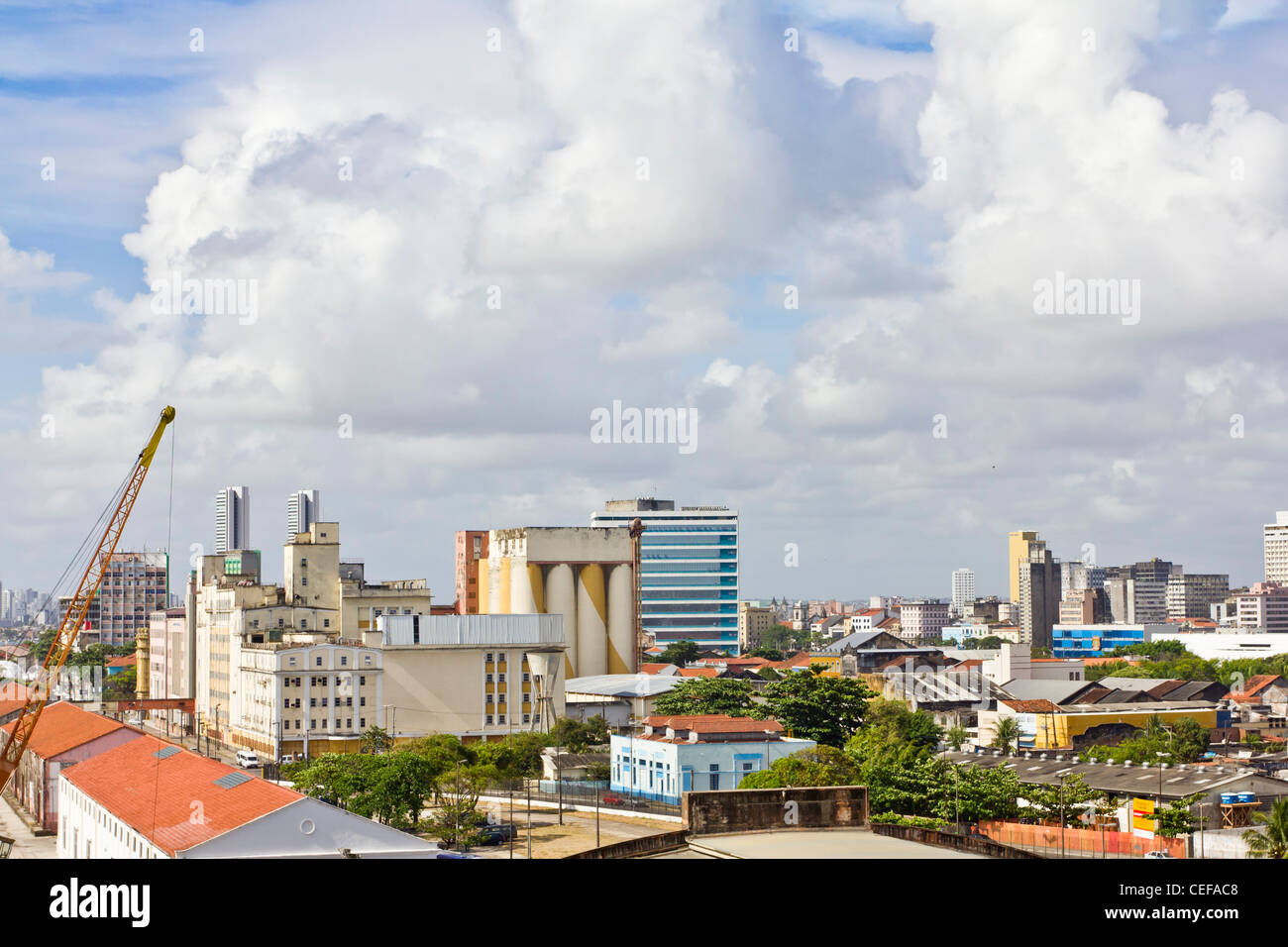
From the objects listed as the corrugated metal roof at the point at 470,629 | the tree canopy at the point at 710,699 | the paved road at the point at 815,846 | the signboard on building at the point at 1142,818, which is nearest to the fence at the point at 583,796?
the corrugated metal roof at the point at 470,629

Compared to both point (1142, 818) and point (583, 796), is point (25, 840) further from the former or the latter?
point (1142, 818)

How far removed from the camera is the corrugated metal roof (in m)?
89.9

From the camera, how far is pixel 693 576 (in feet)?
612

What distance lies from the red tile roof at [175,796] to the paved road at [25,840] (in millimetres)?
7845

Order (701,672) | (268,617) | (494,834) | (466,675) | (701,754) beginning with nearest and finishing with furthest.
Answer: (494,834) → (701,754) → (466,675) → (268,617) → (701,672)

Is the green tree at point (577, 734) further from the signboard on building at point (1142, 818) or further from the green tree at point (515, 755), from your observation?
the signboard on building at point (1142, 818)

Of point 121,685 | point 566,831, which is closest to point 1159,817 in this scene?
point 566,831

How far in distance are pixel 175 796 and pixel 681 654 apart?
130617 millimetres

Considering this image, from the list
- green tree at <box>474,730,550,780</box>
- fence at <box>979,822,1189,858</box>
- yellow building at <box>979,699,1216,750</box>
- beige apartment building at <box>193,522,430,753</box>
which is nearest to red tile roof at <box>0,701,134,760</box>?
beige apartment building at <box>193,522,430,753</box>

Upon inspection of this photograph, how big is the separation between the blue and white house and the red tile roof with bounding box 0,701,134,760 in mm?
25892

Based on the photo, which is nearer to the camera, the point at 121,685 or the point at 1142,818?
the point at 1142,818

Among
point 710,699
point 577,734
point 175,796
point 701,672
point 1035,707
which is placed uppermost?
point 175,796
